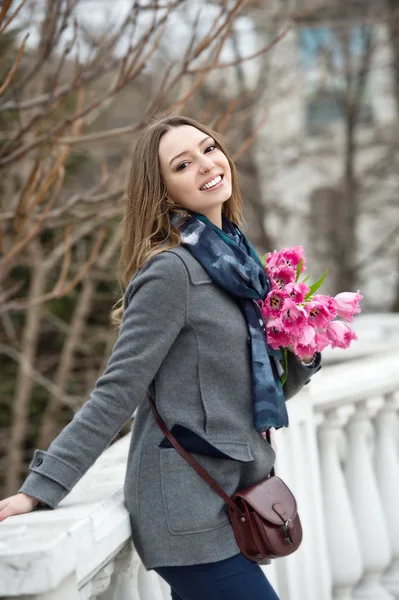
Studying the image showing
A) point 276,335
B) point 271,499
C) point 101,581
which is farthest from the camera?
point 276,335

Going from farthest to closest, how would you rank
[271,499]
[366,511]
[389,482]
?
[389,482] → [366,511] → [271,499]

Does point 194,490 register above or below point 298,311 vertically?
below

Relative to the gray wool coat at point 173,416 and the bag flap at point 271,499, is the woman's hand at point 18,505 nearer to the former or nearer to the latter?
the gray wool coat at point 173,416

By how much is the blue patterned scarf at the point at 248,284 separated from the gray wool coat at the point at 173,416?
3 centimetres

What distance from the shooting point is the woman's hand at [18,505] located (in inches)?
62.4

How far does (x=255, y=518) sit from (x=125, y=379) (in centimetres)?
42

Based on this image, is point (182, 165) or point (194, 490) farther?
point (182, 165)

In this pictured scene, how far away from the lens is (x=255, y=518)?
175cm

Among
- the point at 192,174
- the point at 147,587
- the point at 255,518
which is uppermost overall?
the point at 192,174

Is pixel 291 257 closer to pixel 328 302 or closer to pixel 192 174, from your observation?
pixel 328 302

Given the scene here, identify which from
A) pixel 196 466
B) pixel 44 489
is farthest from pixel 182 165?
pixel 44 489

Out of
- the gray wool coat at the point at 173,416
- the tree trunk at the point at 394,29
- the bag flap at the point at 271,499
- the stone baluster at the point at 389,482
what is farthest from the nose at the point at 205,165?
the tree trunk at the point at 394,29

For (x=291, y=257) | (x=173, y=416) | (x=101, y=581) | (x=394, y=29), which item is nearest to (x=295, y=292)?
(x=291, y=257)

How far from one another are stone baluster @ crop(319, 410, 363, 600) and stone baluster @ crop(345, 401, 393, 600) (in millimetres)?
59
